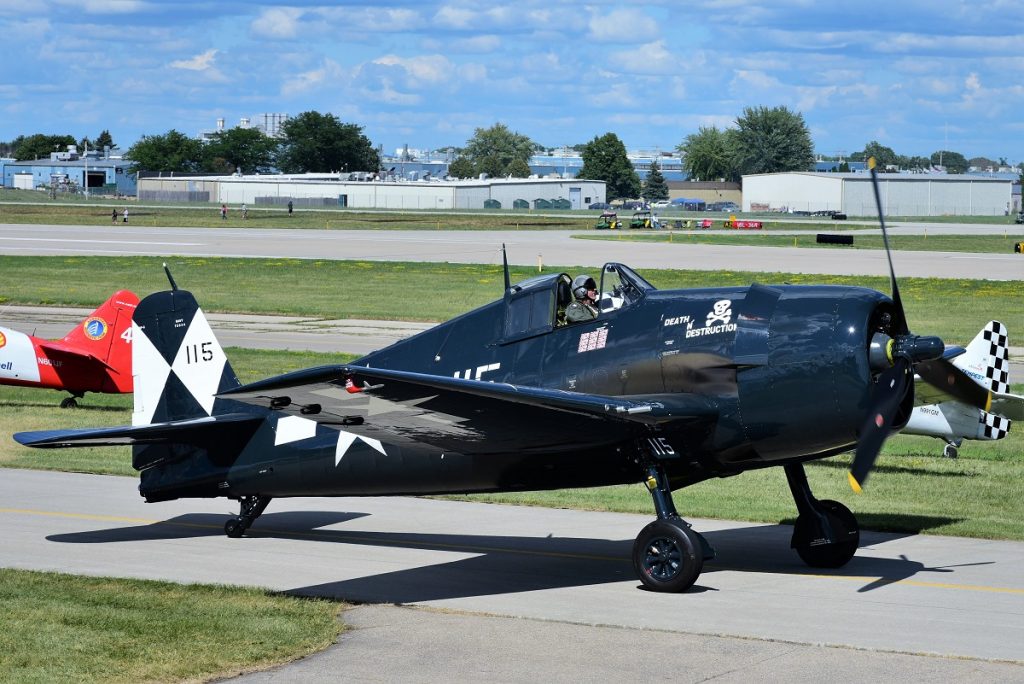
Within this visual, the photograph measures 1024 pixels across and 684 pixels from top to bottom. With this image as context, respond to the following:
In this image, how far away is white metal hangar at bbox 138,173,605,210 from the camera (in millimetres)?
156000

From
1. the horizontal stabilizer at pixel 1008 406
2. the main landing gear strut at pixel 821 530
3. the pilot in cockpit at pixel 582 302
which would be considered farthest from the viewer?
the horizontal stabilizer at pixel 1008 406

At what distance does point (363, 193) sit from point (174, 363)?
145 m

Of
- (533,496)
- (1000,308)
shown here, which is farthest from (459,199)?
(533,496)

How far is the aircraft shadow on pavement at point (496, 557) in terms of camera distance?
11.9 meters

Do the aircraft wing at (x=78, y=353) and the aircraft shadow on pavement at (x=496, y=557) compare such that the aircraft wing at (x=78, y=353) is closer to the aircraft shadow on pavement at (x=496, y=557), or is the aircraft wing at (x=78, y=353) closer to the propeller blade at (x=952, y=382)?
the aircraft shadow on pavement at (x=496, y=557)

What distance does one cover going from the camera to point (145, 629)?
1025 cm

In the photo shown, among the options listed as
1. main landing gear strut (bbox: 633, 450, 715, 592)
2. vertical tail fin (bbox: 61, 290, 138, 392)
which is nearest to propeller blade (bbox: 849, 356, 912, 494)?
Result: main landing gear strut (bbox: 633, 450, 715, 592)

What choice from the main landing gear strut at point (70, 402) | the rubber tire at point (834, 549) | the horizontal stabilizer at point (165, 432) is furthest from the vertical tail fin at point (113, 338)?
the rubber tire at point (834, 549)

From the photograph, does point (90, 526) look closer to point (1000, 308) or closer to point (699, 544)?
point (699, 544)

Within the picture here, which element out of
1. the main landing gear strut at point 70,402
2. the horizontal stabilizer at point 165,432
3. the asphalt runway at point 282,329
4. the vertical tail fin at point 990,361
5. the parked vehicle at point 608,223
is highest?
the parked vehicle at point 608,223

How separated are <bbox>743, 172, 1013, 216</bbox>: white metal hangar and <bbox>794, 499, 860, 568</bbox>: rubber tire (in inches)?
5516

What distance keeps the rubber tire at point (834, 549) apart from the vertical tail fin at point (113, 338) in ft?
43.5

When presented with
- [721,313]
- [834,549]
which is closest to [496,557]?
[834,549]

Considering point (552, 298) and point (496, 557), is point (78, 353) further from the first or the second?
point (552, 298)
